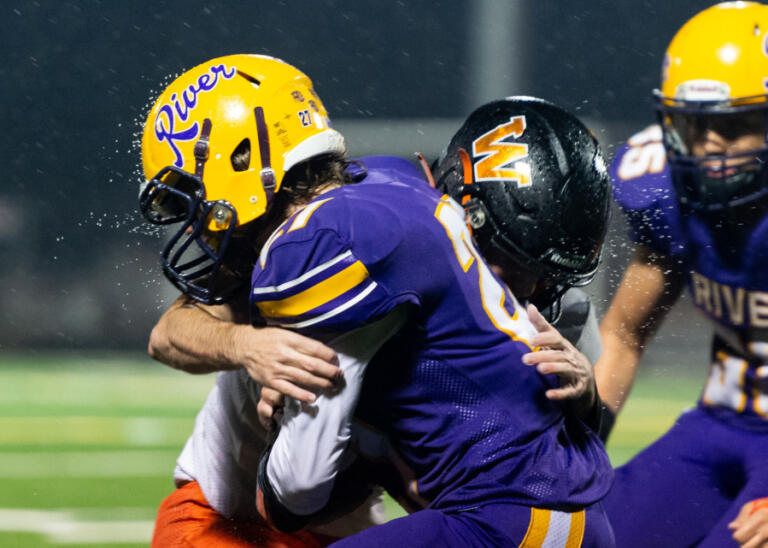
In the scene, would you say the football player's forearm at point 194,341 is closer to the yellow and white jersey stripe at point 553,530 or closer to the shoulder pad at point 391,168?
the shoulder pad at point 391,168

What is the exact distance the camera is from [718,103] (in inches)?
108

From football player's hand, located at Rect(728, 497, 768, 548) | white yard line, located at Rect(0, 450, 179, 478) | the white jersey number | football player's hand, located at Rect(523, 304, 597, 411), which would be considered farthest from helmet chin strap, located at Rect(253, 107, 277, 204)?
white yard line, located at Rect(0, 450, 179, 478)

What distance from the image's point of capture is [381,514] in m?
2.58

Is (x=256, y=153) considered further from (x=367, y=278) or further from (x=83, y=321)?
(x=83, y=321)

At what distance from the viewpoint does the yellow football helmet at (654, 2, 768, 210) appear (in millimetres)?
2703

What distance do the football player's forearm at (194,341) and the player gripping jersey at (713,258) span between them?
1239mm

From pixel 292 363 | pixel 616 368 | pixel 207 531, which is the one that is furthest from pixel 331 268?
pixel 616 368

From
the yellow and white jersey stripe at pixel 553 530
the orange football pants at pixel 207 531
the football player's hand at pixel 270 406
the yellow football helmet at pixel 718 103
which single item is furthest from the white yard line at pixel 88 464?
the yellow and white jersey stripe at pixel 553 530

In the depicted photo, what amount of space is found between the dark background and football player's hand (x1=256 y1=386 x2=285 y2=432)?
5.92m

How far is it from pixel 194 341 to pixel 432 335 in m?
0.57

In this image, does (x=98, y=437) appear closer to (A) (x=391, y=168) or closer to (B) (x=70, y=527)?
(B) (x=70, y=527)

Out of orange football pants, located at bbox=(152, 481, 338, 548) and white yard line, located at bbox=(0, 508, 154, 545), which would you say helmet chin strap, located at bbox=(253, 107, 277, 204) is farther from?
white yard line, located at bbox=(0, 508, 154, 545)

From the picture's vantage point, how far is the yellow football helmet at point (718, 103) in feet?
8.87

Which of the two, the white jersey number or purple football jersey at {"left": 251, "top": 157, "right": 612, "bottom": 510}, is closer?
purple football jersey at {"left": 251, "top": 157, "right": 612, "bottom": 510}
